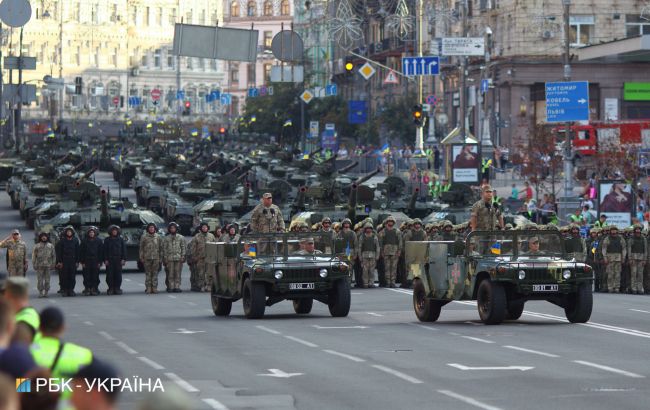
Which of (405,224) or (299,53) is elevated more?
(299,53)

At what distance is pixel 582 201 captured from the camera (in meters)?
45.7

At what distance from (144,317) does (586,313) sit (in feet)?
23.9

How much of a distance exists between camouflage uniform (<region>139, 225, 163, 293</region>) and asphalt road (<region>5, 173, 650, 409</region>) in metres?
5.06

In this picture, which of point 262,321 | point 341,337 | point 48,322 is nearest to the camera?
point 48,322

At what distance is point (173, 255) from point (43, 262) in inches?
106

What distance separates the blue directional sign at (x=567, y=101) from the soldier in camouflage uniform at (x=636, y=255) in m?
8.59

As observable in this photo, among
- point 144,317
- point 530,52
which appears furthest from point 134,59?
point 144,317

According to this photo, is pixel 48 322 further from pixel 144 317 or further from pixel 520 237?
pixel 144 317

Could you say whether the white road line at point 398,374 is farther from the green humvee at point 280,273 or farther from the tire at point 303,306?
the tire at point 303,306

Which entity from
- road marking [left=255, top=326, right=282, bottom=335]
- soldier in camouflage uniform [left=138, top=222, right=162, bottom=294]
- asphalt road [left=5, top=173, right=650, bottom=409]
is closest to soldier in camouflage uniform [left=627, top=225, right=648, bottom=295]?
asphalt road [left=5, top=173, right=650, bottom=409]

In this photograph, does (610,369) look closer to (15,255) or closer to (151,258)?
(151,258)

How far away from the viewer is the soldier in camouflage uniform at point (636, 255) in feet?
113

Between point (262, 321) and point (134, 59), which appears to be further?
point (134, 59)

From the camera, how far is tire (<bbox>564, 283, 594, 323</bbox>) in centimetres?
2336
